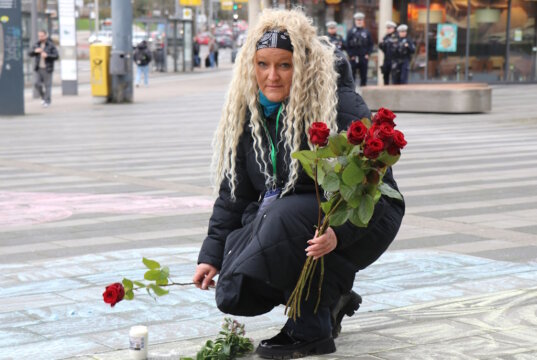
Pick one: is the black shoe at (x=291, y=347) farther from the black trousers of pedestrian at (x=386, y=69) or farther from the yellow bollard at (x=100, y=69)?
the black trousers of pedestrian at (x=386, y=69)

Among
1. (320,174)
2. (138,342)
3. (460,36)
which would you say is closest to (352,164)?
(320,174)

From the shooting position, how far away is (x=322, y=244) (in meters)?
3.92

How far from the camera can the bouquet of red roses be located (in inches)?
149

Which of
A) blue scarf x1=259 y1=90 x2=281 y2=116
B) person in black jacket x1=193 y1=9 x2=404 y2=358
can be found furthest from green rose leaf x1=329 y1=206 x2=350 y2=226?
blue scarf x1=259 y1=90 x2=281 y2=116

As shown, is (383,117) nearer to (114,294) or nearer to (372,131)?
(372,131)

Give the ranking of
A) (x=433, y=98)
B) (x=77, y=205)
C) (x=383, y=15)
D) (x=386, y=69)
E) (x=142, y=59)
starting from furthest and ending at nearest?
(x=142, y=59) → (x=383, y=15) → (x=386, y=69) → (x=433, y=98) → (x=77, y=205)

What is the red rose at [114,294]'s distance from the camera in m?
3.92

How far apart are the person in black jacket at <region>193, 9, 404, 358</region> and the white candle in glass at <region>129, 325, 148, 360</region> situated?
33 centimetres

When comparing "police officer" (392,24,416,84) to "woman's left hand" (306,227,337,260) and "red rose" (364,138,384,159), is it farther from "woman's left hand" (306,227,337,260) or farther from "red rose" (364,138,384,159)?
"red rose" (364,138,384,159)

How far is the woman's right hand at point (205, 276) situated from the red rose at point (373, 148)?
99 centimetres

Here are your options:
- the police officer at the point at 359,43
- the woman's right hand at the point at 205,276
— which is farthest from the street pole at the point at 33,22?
the woman's right hand at the point at 205,276

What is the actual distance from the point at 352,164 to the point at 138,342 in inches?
47.8

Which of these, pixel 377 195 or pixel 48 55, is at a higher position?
pixel 377 195

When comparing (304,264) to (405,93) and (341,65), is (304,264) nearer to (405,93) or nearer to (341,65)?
(341,65)
